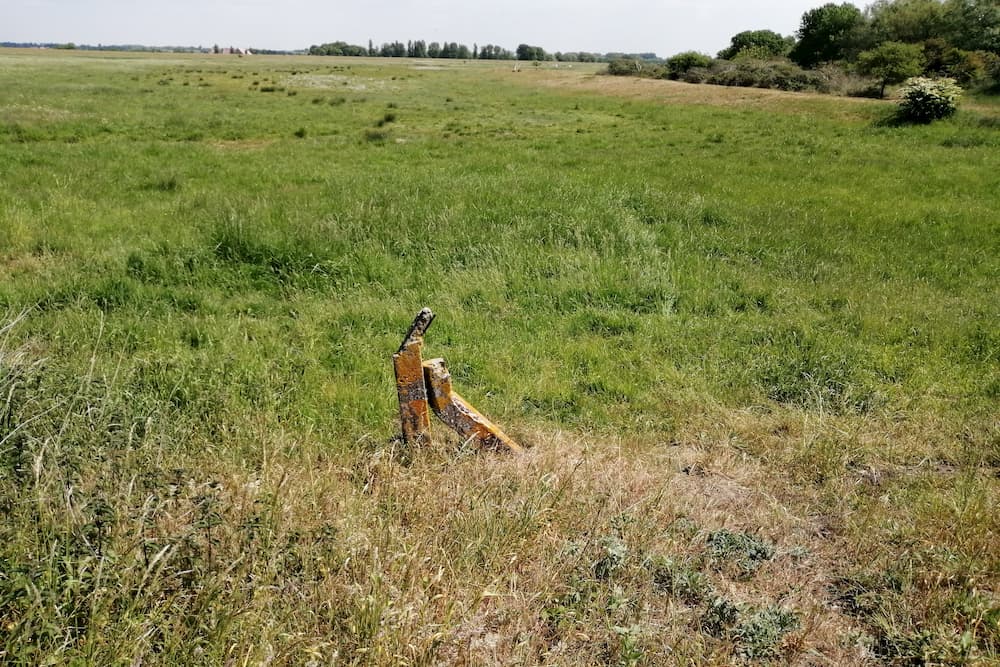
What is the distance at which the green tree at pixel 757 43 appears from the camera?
60781mm

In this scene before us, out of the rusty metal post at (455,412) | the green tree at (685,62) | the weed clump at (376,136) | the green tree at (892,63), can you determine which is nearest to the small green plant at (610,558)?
the rusty metal post at (455,412)

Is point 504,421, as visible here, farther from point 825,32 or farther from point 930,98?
point 825,32

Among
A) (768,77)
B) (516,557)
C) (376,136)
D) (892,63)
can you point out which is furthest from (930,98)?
(516,557)

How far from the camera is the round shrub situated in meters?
20.9

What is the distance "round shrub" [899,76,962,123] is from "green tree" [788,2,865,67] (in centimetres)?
2792

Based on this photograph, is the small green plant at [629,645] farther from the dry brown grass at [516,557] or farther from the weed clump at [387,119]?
the weed clump at [387,119]

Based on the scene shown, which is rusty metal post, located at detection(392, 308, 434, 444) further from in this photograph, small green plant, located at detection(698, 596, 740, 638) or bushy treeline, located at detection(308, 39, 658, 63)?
bushy treeline, located at detection(308, 39, 658, 63)

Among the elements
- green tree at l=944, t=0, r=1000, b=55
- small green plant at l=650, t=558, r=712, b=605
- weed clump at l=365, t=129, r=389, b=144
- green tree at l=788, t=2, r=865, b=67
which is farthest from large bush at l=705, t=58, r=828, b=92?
small green plant at l=650, t=558, r=712, b=605

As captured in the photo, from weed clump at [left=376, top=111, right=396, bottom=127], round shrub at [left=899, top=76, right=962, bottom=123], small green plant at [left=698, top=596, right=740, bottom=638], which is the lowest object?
small green plant at [left=698, top=596, right=740, bottom=638]

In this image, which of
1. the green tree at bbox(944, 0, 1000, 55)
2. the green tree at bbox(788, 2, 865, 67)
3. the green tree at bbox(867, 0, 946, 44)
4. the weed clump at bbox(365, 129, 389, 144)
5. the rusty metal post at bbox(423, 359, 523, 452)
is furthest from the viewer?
the green tree at bbox(788, 2, 865, 67)

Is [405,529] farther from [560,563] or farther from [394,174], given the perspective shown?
[394,174]

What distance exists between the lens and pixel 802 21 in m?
57.7

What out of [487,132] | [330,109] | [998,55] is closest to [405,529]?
[487,132]

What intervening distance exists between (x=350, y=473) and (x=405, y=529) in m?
0.77
